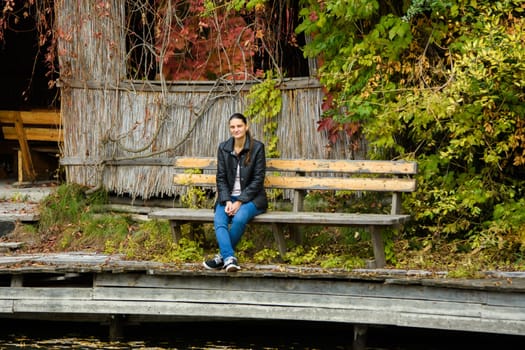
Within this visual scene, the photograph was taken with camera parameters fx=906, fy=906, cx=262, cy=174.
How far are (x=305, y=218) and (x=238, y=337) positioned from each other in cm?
144

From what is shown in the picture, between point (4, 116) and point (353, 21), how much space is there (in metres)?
6.04

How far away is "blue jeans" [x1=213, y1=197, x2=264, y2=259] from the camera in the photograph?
8367 mm

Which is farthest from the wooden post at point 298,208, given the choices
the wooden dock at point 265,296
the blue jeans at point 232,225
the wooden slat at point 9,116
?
the wooden slat at point 9,116

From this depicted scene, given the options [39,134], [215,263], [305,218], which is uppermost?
[39,134]

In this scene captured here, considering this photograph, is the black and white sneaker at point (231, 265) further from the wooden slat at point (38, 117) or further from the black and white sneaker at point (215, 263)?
the wooden slat at point (38, 117)

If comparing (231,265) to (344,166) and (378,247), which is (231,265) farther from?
(344,166)

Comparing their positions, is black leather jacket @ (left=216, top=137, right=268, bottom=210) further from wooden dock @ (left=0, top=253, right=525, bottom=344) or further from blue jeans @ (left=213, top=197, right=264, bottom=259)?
wooden dock @ (left=0, top=253, right=525, bottom=344)

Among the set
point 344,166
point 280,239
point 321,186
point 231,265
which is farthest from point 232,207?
point 344,166

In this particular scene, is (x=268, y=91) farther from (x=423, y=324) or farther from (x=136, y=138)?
(x=423, y=324)

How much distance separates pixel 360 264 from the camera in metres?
8.44

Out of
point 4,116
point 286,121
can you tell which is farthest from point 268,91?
point 4,116

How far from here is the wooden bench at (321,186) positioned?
8328 mm

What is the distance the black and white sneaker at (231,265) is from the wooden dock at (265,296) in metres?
0.07

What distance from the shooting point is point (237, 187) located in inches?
349
